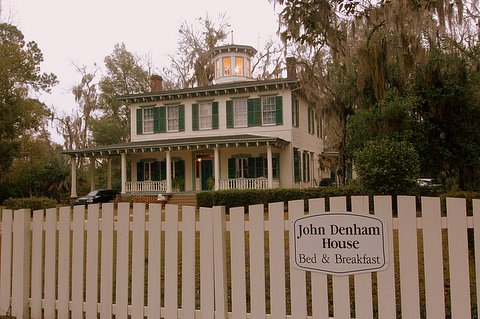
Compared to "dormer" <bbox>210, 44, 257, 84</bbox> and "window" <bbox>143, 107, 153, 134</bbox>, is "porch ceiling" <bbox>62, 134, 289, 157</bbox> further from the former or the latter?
"dormer" <bbox>210, 44, 257, 84</bbox>

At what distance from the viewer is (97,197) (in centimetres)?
2342

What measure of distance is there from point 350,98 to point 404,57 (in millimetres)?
5023

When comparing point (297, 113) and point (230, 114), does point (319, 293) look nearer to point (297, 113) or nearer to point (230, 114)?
point (230, 114)

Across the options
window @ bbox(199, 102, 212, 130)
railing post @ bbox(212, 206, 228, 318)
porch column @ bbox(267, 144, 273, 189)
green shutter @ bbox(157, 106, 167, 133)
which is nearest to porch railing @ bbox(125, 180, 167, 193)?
green shutter @ bbox(157, 106, 167, 133)

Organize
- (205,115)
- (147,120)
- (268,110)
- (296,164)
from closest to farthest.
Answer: (268,110)
(296,164)
(205,115)
(147,120)

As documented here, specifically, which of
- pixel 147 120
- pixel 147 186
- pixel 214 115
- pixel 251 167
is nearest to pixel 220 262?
pixel 251 167

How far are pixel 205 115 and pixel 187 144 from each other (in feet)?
10.2

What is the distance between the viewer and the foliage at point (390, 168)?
46.4ft

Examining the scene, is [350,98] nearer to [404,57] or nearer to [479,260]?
[404,57]

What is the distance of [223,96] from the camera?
2325 cm

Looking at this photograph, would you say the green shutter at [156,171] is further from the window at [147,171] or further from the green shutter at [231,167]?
the green shutter at [231,167]

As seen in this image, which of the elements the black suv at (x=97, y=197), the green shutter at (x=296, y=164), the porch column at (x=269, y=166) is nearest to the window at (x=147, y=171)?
the black suv at (x=97, y=197)

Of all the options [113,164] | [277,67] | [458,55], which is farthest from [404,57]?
[113,164]

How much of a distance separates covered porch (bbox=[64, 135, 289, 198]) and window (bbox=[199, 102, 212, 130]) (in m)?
1.06
